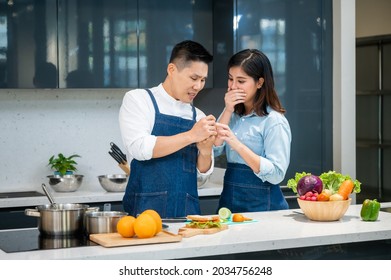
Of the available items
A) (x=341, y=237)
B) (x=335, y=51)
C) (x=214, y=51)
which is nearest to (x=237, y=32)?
(x=214, y=51)

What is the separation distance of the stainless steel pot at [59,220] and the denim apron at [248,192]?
1.00m

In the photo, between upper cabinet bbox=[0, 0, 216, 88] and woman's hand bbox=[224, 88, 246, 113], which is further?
upper cabinet bbox=[0, 0, 216, 88]

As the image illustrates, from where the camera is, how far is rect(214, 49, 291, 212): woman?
12.1 feet

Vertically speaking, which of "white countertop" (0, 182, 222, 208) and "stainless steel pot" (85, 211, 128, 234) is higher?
"stainless steel pot" (85, 211, 128, 234)

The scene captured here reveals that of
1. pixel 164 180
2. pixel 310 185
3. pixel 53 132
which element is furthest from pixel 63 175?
pixel 310 185

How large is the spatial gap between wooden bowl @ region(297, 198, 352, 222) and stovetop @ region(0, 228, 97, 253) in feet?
3.41

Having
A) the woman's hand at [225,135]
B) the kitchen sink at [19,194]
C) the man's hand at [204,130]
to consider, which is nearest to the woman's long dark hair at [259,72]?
the woman's hand at [225,135]

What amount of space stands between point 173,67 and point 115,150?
1.61 m

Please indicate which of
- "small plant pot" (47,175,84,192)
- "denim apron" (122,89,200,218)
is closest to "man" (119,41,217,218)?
"denim apron" (122,89,200,218)

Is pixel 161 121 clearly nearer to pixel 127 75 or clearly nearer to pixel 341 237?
pixel 341 237

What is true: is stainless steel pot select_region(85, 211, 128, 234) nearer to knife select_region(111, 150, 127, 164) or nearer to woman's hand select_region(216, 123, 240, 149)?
woman's hand select_region(216, 123, 240, 149)

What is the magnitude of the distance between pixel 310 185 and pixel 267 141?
381 millimetres

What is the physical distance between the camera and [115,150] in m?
5.14

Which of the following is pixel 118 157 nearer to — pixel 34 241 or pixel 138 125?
pixel 138 125
